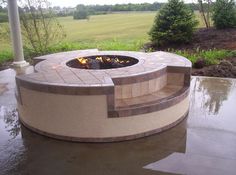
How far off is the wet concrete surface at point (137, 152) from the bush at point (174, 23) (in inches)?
211

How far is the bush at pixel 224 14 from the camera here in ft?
35.2

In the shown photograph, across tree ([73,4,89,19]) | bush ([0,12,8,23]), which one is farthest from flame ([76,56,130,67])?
tree ([73,4,89,19])

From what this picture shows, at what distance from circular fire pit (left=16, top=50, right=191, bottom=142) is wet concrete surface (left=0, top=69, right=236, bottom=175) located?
0.56 ft

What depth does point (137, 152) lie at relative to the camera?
389 cm

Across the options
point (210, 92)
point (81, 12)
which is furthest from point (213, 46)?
point (81, 12)

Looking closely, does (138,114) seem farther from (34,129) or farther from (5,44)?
(5,44)

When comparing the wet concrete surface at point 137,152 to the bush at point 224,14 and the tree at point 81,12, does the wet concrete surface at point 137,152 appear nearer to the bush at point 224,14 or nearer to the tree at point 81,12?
the bush at point 224,14

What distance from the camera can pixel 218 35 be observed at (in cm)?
1073

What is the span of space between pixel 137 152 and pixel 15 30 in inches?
187

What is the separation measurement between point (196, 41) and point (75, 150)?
7.95 meters

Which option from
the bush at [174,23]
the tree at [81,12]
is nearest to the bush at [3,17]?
the tree at [81,12]

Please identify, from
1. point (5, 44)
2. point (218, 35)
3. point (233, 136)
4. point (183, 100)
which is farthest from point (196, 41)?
point (5, 44)

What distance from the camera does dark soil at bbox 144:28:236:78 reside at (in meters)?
7.63

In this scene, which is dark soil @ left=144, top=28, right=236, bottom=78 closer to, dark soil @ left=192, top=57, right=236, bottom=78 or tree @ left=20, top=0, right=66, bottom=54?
dark soil @ left=192, top=57, right=236, bottom=78
